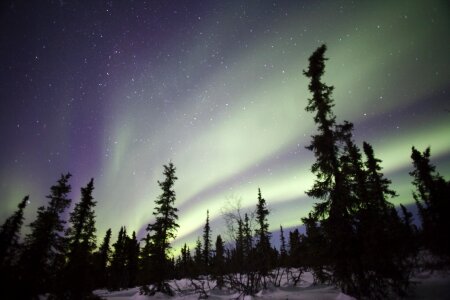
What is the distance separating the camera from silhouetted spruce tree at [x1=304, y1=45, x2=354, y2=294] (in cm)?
1130

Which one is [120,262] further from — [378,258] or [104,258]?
[378,258]

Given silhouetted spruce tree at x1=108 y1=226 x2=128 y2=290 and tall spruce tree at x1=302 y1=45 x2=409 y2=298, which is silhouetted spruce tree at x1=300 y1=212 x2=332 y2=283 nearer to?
tall spruce tree at x1=302 y1=45 x2=409 y2=298

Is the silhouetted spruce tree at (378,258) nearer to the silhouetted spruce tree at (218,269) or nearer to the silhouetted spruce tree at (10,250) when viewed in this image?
the silhouetted spruce tree at (218,269)

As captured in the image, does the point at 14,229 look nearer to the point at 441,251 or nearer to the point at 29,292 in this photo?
the point at 29,292

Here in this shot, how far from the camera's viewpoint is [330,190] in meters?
13.5

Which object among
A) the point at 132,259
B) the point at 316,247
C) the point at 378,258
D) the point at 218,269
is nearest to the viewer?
the point at 378,258

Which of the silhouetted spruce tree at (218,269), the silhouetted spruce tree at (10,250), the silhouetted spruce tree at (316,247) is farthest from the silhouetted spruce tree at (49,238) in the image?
the silhouetted spruce tree at (316,247)

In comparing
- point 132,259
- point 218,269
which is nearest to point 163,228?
point 218,269

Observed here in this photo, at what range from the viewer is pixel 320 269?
12797 millimetres

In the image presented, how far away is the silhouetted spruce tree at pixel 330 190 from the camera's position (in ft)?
37.1

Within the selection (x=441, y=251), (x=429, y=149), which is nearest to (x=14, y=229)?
(x=441, y=251)

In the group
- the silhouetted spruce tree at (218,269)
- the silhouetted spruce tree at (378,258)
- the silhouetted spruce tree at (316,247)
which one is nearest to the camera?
the silhouetted spruce tree at (378,258)

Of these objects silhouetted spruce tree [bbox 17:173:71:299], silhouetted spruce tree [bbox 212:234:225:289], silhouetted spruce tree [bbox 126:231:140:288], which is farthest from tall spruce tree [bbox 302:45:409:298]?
silhouetted spruce tree [bbox 126:231:140:288]

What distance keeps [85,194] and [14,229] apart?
34.8 ft
